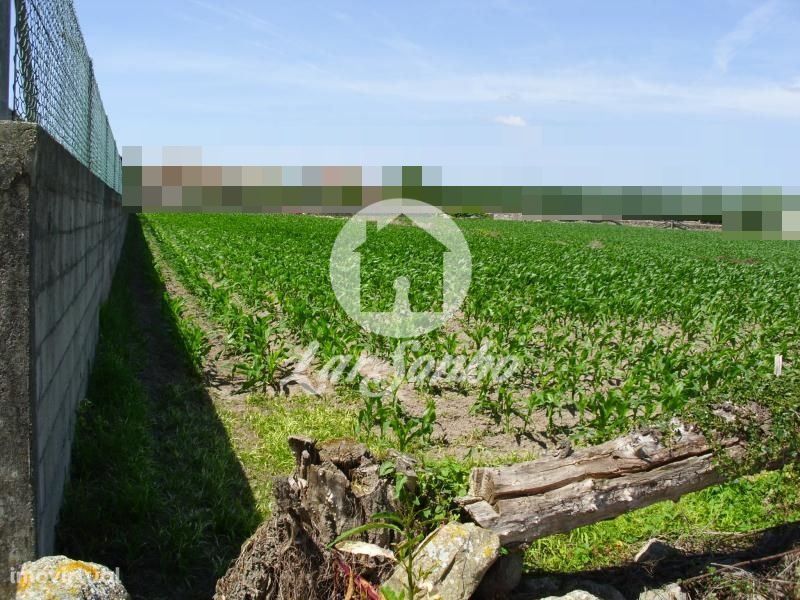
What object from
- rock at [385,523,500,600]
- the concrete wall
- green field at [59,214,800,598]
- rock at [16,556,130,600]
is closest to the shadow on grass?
green field at [59,214,800,598]

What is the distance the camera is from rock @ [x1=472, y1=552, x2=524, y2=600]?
3.46 meters

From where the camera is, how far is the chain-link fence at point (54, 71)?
3.89m

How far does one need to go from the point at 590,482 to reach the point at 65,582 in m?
2.31

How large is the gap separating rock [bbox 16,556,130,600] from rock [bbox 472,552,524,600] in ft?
5.33

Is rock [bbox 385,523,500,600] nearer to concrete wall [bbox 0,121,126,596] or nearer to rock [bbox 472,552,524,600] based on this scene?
rock [bbox 472,552,524,600]

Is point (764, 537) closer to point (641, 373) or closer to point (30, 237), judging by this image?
point (641, 373)

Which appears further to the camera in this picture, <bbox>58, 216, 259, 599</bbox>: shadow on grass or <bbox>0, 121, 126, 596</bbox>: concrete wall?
<bbox>58, 216, 259, 599</bbox>: shadow on grass

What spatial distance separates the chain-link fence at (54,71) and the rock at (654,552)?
3.95 metres

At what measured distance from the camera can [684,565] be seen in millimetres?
3799

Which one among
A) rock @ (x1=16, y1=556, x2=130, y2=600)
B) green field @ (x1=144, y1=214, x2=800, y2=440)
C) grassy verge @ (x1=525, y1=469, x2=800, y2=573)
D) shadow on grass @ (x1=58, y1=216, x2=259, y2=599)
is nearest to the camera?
rock @ (x1=16, y1=556, x2=130, y2=600)

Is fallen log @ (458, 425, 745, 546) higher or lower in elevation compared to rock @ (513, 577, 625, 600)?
higher

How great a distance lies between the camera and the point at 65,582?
254cm

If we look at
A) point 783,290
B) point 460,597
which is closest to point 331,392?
point 460,597

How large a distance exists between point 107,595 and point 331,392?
4.71 m
